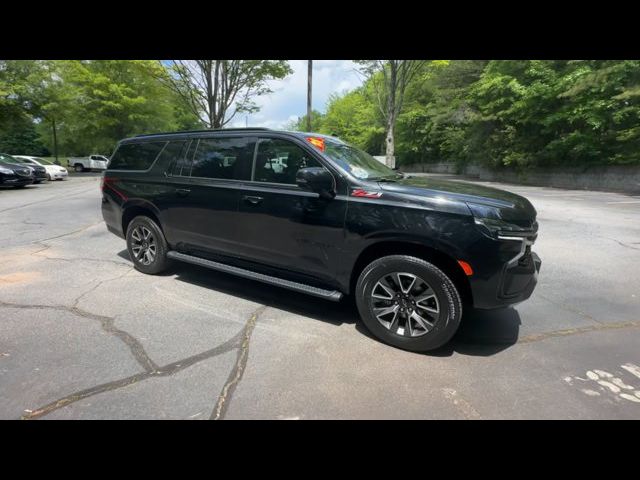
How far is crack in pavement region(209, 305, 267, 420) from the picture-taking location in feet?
7.50

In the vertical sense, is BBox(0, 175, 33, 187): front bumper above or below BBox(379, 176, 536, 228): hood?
below

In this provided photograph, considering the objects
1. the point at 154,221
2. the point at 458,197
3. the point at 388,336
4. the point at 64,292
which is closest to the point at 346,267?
the point at 388,336

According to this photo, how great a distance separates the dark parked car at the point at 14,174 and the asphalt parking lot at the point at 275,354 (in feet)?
47.0

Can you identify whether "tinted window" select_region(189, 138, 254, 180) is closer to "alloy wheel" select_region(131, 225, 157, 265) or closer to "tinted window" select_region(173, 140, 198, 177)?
"tinted window" select_region(173, 140, 198, 177)

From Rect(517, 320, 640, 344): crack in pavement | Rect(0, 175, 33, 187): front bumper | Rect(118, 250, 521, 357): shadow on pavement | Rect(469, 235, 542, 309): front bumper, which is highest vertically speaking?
Rect(469, 235, 542, 309): front bumper

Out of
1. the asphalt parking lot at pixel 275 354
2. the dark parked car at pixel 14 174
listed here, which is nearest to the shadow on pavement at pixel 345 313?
the asphalt parking lot at pixel 275 354

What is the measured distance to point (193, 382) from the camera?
2570mm

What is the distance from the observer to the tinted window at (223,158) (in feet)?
12.6

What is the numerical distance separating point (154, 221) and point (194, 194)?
981mm

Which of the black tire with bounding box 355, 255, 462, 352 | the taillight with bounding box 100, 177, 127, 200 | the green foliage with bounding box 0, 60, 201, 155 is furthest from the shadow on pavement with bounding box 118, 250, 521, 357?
the green foliage with bounding box 0, 60, 201, 155

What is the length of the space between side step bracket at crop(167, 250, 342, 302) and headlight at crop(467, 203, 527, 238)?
1.37 meters

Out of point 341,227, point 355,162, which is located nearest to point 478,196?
point 341,227

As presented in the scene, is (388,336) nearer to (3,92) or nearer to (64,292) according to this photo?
(64,292)
